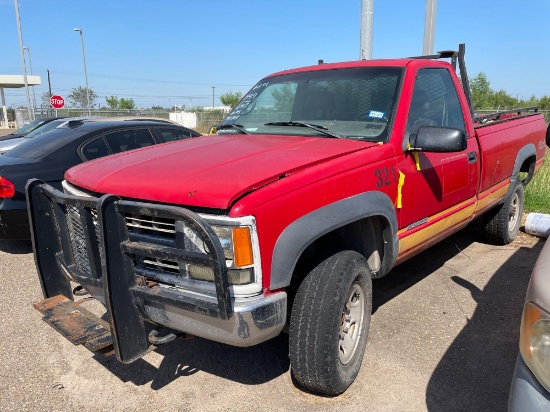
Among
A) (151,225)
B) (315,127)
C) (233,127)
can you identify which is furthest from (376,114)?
(151,225)

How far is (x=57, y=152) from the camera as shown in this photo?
5664 millimetres

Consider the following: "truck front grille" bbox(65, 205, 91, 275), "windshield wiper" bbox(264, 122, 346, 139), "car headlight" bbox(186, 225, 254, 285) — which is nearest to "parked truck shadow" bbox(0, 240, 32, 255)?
"truck front grille" bbox(65, 205, 91, 275)

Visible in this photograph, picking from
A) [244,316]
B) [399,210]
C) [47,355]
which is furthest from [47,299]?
[399,210]

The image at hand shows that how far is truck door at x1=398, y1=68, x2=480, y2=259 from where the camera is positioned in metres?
3.33

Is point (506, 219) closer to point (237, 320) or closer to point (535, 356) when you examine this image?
point (535, 356)

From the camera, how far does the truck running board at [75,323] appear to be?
8.21ft

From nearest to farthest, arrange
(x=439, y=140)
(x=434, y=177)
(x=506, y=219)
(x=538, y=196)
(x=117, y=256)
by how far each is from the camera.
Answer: (x=117, y=256) < (x=439, y=140) < (x=434, y=177) < (x=506, y=219) < (x=538, y=196)

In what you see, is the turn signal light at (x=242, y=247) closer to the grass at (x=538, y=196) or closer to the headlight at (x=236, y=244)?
the headlight at (x=236, y=244)

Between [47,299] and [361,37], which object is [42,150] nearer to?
[47,299]

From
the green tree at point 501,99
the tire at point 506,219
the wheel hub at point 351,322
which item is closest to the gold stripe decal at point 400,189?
the wheel hub at point 351,322

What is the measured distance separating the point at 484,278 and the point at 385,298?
117cm

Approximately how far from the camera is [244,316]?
2.25 m

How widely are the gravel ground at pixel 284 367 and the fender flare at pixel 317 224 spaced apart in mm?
947

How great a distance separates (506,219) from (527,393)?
418 cm
